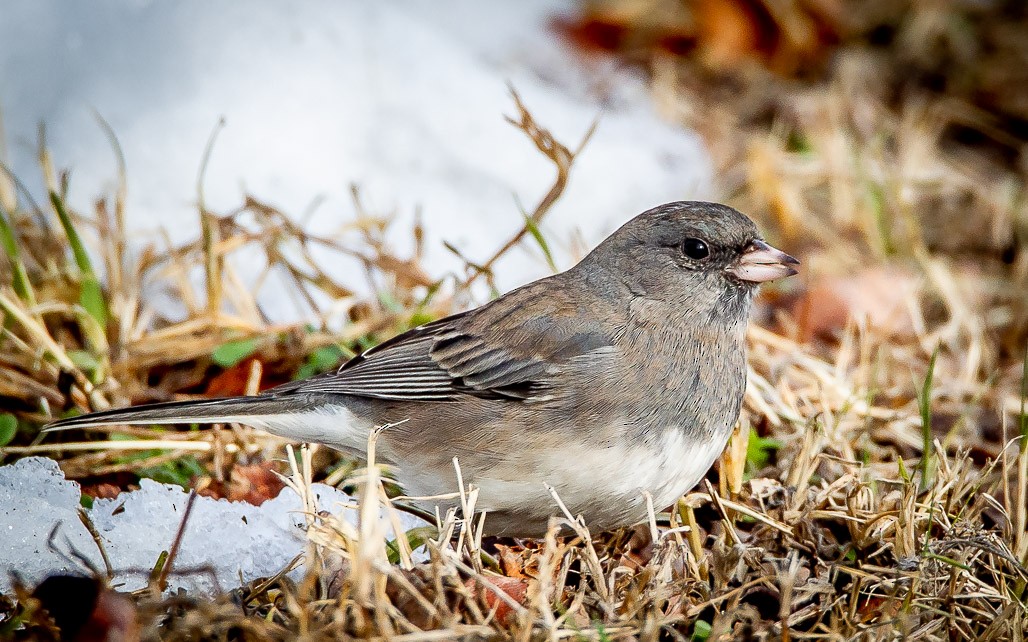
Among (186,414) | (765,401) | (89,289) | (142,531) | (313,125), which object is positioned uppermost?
(313,125)

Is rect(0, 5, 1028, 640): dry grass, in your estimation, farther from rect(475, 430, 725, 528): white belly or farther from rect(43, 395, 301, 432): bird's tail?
rect(43, 395, 301, 432): bird's tail

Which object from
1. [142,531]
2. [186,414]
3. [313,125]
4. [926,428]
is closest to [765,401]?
[926,428]

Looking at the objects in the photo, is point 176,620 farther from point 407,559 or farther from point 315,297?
point 315,297

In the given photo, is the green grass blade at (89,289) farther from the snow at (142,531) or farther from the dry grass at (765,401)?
the snow at (142,531)

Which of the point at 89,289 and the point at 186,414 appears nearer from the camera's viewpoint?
the point at 186,414

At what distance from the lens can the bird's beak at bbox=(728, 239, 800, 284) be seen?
2379 mm

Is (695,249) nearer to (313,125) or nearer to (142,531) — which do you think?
(142,531)

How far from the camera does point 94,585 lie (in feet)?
5.37

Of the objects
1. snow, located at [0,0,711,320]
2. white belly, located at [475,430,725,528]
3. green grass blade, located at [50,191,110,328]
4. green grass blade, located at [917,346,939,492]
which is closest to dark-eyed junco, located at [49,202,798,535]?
white belly, located at [475,430,725,528]

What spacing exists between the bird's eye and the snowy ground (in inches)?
40.9

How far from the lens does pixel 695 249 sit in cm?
244

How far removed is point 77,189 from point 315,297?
953 millimetres

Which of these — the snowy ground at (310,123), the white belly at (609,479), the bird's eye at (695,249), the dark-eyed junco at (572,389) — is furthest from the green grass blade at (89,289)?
the bird's eye at (695,249)

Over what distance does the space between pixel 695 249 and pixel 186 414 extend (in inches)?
48.2
